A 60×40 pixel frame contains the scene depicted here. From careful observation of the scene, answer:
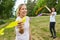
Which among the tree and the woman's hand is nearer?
the woman's hand

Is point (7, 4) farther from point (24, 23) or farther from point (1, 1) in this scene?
point (24, 23)

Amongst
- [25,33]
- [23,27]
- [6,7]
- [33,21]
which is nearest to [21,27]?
[23,27]

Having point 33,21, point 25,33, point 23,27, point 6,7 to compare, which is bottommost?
point 33,21

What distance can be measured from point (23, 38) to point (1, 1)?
60.6ft

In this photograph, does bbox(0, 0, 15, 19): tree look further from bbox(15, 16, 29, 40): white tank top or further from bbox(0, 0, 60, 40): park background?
bbox(15, 16, 29, 40): white tank top

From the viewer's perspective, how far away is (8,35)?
12.1 m

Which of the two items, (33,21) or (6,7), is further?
(6,7)

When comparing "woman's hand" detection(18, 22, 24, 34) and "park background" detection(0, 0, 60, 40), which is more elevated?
"woman's hand" detection(18, 22, 24, 34)

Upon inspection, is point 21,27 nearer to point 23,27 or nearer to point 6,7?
point 23,27

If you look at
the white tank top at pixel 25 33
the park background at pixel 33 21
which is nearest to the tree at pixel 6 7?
the park background at pixel 33 21

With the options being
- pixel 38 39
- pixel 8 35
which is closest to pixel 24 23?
pixel 38 39

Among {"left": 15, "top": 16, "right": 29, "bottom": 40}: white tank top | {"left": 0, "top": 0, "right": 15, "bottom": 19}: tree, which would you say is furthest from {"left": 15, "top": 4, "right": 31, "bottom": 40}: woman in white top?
{"left": 0, "top": 0, "right": 15, "bottom": 19}: tree

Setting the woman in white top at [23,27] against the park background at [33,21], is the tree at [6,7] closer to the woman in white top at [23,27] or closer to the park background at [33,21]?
the park background at [33,21]

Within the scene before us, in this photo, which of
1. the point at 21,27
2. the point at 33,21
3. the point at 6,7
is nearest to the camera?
the point at 21,27
